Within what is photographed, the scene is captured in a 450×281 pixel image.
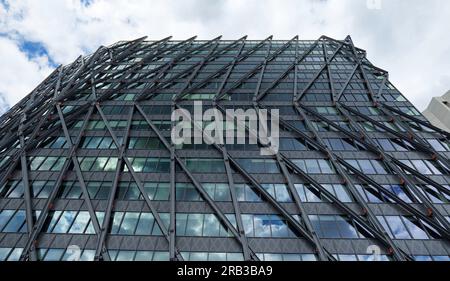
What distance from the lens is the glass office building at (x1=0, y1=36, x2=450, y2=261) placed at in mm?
18297

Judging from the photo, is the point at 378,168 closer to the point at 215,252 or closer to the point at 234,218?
the point at 234,218

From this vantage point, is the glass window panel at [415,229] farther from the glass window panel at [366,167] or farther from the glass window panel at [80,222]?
Answer: the glass window panel at [80,222]

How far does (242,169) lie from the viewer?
2289 cm

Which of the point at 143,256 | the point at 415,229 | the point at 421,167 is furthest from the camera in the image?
the point at 421,167

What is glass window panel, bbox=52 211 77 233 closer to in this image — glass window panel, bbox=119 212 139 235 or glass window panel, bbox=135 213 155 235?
glass window panel, bbox=119 212 139 235

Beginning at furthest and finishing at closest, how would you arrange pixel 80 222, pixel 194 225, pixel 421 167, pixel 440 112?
pixel 440 112 < pixel 421 167 < pixel 80 222 < pixel 194 225

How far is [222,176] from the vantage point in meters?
22.7

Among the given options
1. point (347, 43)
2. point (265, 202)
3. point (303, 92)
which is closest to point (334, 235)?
point (265, 202)

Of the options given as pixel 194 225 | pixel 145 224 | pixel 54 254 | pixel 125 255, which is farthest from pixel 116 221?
pixel 194 225

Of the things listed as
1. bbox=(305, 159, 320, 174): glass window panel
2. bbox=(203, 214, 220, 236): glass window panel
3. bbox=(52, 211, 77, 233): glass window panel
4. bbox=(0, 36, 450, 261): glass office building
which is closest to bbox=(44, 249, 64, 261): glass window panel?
bbox=(0, 36, 450, 261): glass office building

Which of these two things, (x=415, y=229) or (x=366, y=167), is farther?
(x=366, y=167)

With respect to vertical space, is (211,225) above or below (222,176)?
below

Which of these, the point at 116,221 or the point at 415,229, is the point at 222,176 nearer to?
the point at 116,221

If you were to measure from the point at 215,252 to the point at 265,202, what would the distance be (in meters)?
5.97
